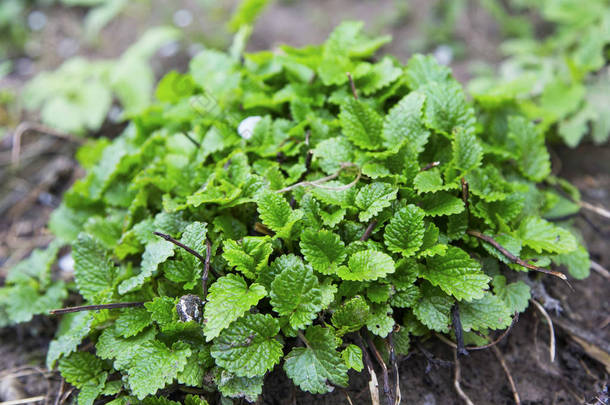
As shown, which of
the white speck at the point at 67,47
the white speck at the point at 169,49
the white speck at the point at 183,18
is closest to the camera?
the white speck at the point at 169,49

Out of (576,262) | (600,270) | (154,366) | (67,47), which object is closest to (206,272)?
(154,366)

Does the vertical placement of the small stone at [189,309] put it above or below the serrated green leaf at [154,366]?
above

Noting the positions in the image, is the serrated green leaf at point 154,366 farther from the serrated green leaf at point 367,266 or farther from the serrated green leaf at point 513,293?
the serrated green leaf at point 513,293

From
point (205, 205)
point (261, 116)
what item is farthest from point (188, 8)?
point (205, 205)

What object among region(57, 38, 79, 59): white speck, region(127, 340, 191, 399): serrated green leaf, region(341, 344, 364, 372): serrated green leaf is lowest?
region(57, 38, 79, 59): white speck

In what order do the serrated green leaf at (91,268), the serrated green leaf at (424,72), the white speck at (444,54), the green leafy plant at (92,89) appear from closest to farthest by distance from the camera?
the serrated green leaf at (91,268), the serrated green leaf at (424,72), the green leafy plant at (92,89), the white speck at (444,54)

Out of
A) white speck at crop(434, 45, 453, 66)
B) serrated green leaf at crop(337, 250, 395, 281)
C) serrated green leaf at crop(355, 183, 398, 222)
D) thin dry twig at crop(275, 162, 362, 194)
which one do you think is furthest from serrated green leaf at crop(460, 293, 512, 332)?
white speck at crop(434, 45, 453, 66)

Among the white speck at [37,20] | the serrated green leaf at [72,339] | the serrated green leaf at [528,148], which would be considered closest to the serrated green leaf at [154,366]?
the serrated green leaf at [72,339]

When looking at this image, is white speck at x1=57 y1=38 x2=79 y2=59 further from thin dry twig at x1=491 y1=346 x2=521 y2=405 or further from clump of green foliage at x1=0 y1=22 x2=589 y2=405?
thin dry twig at x1=491 y1=346 x2=521 y2=405
